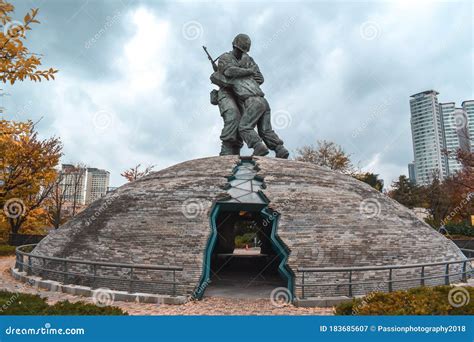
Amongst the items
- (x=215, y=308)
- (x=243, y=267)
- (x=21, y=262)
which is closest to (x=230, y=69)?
(x=243, y=267)

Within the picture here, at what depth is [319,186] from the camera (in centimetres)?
1350

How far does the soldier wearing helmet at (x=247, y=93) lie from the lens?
702 inches

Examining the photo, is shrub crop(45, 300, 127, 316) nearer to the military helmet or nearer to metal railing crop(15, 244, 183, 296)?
metal railing crop(15, 244, 183, 296)

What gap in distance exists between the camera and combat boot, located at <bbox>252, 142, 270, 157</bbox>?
17.1 meters

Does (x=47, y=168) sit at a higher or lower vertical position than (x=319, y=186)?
higher

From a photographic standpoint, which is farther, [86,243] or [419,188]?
[419,188]

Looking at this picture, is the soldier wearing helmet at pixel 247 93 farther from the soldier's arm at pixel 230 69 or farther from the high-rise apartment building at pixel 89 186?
the high-rise apartment building at pixel 89 186

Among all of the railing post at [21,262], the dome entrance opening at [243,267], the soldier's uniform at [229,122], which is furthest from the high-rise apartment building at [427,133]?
the railing post at [21,262]

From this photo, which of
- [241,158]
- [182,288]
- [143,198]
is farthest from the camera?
[241,158]

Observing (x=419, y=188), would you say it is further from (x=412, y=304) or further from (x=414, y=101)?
(x=412, y=304)

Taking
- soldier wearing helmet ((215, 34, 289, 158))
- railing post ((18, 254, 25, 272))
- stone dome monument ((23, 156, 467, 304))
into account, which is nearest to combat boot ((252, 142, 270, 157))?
soldier wearing helmet ((215, 34, 289, 158))

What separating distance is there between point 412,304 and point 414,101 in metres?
84.0

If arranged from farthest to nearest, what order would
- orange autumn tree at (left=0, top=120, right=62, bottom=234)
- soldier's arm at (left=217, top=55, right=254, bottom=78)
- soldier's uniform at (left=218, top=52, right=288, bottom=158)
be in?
orange autumn tree at (left=0, top=120, right=62, bottom=234), soldier's arm at (left=217, top=55, right=254, bottom=78), soldier's uniform at (left=218, top=52, right=288, bottom=158)

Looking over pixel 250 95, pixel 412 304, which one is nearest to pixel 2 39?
pixel 412 304
